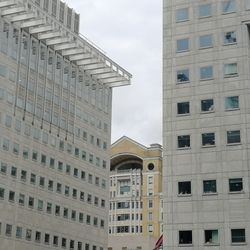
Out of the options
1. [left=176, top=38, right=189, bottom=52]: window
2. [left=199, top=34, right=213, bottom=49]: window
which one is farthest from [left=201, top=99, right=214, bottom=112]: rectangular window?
[left=176, top=38, right=189, bottom=52]: window

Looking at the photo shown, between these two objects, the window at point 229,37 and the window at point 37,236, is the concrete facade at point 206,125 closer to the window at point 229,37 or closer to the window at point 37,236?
the window at point 229,37

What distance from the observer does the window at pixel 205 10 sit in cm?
6156

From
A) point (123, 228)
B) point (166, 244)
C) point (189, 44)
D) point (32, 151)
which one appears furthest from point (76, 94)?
point (123, 228)

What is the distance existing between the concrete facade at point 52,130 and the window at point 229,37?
33.2 meters

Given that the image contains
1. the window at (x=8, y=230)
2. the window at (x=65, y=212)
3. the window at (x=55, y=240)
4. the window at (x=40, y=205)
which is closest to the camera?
the window at (x=8, y=230)

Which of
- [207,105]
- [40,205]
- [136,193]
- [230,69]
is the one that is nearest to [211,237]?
[207,105]

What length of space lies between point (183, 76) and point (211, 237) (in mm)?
16747

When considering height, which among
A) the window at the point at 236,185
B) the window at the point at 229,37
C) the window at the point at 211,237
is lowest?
the window at the point at 211,237

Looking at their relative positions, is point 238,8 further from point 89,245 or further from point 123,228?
point 123,228

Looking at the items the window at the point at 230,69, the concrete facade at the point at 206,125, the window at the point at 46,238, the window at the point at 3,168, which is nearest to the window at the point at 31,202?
the window at the point at 46,238

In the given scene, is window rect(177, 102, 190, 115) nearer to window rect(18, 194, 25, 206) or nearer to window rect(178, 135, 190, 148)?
window rect(178, 135, 190, 148)

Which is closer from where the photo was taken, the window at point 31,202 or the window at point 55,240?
the window at point 31,202

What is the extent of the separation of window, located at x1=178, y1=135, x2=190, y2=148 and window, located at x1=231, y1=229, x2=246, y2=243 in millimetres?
9692

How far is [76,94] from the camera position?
10381 cm
